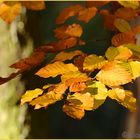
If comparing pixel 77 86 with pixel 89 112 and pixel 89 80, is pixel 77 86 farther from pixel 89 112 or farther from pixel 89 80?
pixel 89 112

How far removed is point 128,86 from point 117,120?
400 millimetres

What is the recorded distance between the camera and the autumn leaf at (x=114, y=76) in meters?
1.57

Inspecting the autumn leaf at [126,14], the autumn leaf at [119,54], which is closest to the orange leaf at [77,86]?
the autumn leaf at [119,54]

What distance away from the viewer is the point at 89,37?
2969mm

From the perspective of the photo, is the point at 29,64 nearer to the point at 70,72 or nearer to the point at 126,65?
the point at 70,72

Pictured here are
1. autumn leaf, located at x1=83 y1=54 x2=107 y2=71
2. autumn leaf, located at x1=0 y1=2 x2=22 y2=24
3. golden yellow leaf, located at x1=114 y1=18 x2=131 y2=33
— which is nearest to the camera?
autumn leaf, located at x1=83 y1=54 x2=107 y2=71

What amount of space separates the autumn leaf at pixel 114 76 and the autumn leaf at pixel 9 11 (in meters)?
0.65

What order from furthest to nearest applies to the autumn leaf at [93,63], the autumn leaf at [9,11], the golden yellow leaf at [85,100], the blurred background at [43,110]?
the blurred background at [43,110]
the autumn leaf at [9,11]
the autumn leaf at [93,63]
the golden yellow leaf at [85,100]

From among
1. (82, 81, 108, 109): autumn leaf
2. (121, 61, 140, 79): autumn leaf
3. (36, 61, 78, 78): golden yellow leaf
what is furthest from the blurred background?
(121, 61, 140, 79): autumn leaf

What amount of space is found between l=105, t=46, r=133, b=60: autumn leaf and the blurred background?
58cm

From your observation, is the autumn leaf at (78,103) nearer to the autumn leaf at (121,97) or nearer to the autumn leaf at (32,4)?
the autumn leaf at (121,97)

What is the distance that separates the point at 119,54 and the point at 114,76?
140mm

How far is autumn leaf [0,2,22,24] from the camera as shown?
1744 mm

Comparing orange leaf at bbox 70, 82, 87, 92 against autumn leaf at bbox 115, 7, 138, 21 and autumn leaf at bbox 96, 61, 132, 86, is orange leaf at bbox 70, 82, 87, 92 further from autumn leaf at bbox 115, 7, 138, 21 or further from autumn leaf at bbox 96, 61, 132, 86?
autumn leaf at bbox 115, 7, 138, 21
